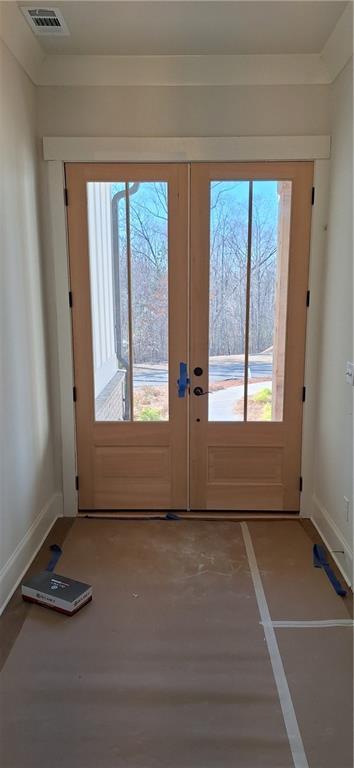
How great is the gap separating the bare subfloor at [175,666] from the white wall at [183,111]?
98.4 inches

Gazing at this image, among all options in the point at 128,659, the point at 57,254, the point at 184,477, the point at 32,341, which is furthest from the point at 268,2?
the point at 128,659

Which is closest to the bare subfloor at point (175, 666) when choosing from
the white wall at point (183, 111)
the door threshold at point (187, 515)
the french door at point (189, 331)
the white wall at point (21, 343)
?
the white wall at point (21, 343)

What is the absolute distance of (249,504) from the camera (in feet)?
11.0

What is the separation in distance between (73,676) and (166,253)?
2310 mm

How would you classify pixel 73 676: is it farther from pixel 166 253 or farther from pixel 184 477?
pixel 166 253

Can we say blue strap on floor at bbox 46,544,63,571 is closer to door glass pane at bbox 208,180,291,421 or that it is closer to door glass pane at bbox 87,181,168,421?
door glass pane at bbox 87,181,168,421

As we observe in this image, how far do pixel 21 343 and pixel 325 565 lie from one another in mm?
2058

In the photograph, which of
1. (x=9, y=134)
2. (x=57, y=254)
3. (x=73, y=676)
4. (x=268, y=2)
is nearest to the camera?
(x=73, y=676)

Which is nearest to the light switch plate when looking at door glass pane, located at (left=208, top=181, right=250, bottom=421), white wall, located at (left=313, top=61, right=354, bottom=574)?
white wall, located at (left=313, top=61, right=354, bottom=574)

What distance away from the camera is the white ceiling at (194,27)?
235cm

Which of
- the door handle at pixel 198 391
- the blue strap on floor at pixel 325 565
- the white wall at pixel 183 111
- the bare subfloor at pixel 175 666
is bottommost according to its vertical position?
the bare subfloor at pixel 175 666

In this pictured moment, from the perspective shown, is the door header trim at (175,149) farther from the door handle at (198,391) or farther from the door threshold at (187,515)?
the door threshold at (187,515)

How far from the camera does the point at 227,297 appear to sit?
3137mm

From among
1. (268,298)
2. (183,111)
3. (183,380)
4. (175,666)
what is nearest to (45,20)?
(183,111)
